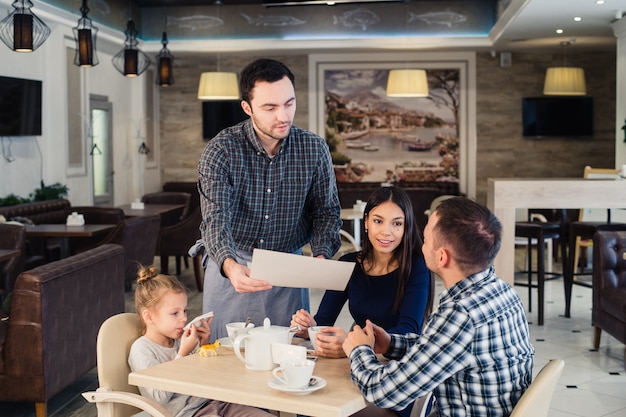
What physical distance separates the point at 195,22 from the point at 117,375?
1101cm

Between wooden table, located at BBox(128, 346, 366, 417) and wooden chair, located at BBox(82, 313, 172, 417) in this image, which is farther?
wooden chair, located at BBox(82, 313, 172, 417)

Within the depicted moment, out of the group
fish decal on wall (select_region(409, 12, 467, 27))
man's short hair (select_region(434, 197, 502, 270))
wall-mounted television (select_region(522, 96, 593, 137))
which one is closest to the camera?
man's short hair (select_region(434, 197, 502, 270))

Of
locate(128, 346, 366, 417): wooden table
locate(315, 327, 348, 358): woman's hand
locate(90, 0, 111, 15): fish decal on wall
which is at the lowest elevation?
locate(128, 346, 366, 417): wooden table

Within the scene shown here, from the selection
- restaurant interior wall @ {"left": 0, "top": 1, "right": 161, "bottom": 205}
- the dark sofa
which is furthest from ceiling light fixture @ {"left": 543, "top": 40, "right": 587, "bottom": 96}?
the dark sofa

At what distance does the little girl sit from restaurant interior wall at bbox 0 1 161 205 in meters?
6.67

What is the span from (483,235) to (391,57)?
455 inches

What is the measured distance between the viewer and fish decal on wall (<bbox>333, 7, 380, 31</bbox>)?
1274 cm

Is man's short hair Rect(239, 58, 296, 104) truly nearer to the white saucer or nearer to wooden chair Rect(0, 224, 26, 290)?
the white saucer

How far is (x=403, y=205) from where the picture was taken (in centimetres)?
309

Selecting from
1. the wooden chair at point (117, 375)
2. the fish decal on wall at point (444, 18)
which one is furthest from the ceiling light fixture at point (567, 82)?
the wooden chair at point (117, 375)

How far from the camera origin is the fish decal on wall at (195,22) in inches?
513

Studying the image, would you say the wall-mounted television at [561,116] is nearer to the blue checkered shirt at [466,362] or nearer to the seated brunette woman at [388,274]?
the seated brunette woman at [388,274]

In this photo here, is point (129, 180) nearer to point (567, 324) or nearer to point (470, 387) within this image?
point (567, 324)

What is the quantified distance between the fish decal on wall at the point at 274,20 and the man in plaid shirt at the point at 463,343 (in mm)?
11015
